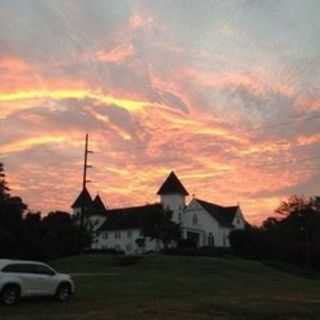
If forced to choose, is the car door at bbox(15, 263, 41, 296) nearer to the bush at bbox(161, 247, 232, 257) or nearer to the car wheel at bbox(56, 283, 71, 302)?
the car wheel at bbox(56, 283, 71, 302)

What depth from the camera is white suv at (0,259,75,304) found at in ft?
96.0

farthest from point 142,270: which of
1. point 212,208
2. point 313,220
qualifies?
point 212,208

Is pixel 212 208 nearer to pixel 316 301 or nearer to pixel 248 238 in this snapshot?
pixel 248 238

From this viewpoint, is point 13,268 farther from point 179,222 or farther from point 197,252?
point 179,222

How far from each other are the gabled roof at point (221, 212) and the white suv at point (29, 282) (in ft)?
298

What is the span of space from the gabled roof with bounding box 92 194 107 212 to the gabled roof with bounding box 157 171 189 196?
65.7ft

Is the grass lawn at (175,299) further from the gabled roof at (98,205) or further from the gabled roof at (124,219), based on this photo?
the gabled roof at (98,205)

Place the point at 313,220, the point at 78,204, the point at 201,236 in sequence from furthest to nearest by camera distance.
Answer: the point at 78,204
the point at 201,236
the point at 313,220

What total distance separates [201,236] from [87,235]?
25.2 m

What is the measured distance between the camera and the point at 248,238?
94.2 meters

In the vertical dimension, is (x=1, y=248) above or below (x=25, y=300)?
above

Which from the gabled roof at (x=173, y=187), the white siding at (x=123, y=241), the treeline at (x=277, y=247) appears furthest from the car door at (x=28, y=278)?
the gabled roof at (x=173, y=187)

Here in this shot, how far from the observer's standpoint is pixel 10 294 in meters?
29.3

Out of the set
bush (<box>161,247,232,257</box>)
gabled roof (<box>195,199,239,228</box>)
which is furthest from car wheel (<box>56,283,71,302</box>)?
gabled roof (<box>195,199,239,228</box>)
